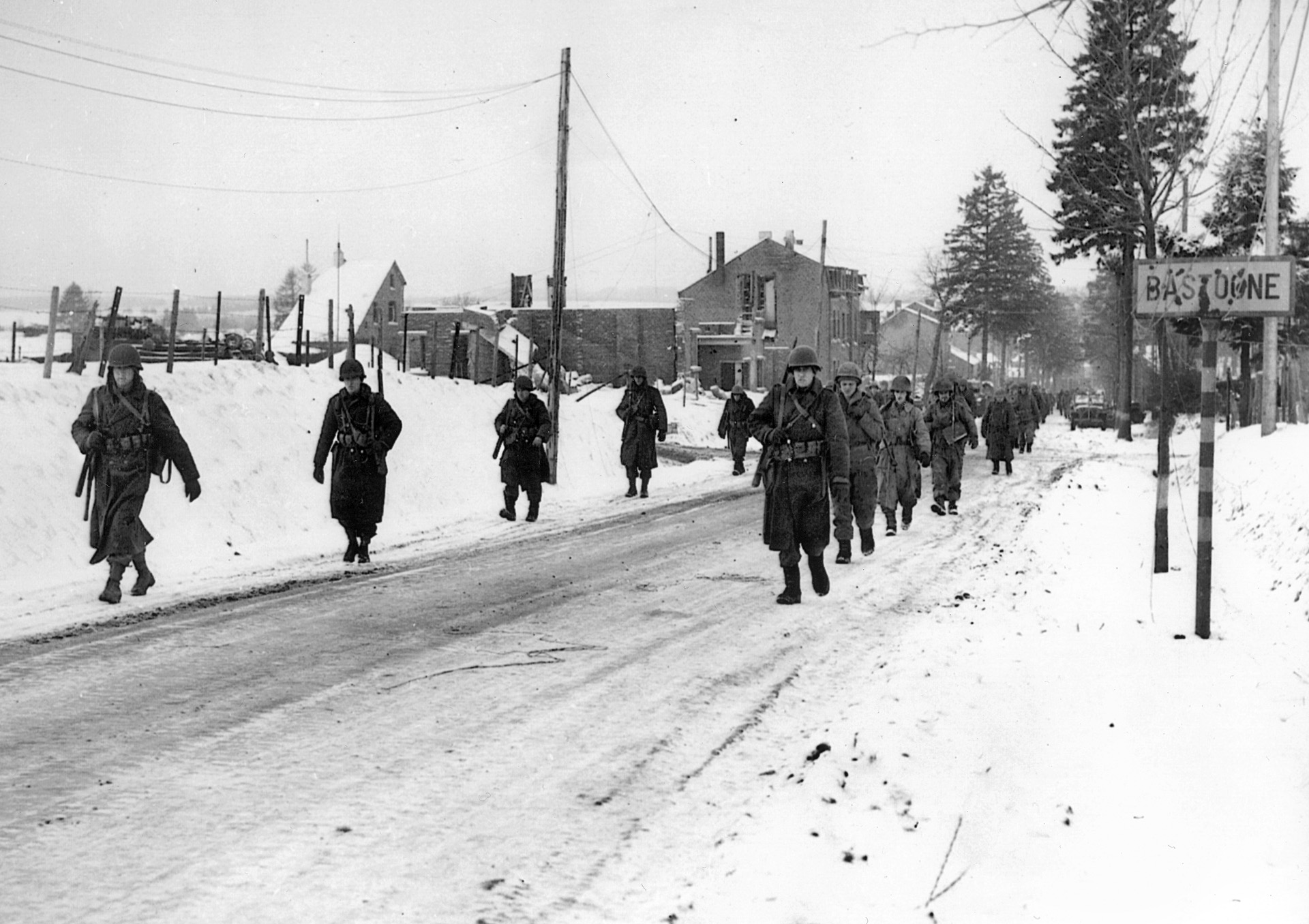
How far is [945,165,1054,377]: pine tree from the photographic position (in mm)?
81812

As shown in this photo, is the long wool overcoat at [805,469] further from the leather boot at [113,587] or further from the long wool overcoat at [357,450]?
the leather boot at [113,587]

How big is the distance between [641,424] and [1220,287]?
42.0ft

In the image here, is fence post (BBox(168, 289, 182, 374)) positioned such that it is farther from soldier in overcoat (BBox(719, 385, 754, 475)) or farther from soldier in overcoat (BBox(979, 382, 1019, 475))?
soldier in overcoat (BBox(979, 382, 1019, 475))

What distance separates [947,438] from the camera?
17344 mm

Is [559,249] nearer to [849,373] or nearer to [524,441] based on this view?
[524,441]

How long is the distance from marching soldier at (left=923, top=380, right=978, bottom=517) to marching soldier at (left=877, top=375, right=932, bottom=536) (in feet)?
5.47

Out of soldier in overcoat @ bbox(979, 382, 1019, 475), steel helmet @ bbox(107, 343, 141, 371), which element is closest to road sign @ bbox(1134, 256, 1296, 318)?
steel helmet @ bbox(107, 343, 141, 371)

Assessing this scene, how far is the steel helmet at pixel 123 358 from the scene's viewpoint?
31.1ft

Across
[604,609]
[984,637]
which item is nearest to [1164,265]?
[984,637]

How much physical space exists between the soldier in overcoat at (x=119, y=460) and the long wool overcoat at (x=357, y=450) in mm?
2344

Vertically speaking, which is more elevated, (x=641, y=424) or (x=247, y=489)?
(x=641, y=424)

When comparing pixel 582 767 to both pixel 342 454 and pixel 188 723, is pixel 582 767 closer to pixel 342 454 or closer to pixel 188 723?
pixel 188 723

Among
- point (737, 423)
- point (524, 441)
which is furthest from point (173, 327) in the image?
point (737, 423)

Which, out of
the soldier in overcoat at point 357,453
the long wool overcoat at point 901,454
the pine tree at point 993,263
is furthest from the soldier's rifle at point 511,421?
the pine tree at point 993,263
